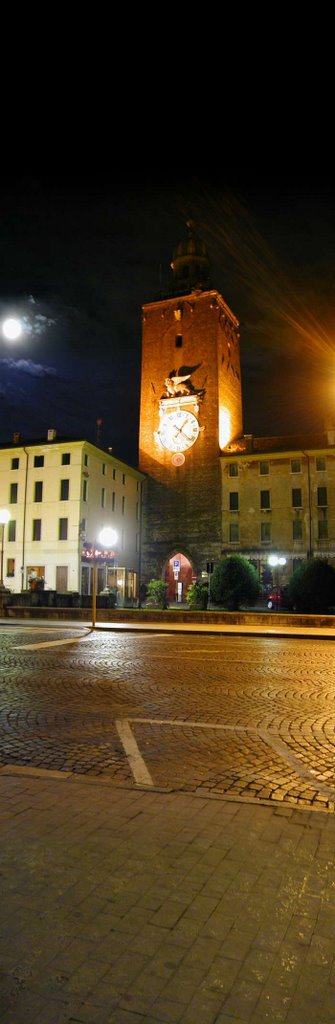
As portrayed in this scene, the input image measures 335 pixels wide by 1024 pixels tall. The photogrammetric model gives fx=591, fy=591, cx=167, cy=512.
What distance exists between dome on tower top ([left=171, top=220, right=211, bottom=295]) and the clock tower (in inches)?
92.3

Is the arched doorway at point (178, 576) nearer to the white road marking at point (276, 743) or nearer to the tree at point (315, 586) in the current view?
the tree at point (315, 586)

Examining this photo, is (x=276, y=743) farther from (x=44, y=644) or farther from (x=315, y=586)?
(x=315, y=586)

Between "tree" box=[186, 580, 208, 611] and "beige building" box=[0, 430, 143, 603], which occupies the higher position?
"beige building" box=[0, 430, 143, 603]

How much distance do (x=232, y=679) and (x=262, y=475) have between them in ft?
144

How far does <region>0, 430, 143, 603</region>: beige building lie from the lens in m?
45.3

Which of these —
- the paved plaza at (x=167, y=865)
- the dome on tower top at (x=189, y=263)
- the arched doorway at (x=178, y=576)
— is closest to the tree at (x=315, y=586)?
the arched doorway at (x=178, y=576)

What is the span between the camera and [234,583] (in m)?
32.6

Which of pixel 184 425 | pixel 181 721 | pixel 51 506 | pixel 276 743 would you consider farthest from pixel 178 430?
pixel 276 743

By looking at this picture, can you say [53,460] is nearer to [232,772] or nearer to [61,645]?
[61,645]

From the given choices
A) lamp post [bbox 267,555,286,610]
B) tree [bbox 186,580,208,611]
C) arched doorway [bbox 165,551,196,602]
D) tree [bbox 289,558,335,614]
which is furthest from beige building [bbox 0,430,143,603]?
tree [bbox 289,558,335,614]

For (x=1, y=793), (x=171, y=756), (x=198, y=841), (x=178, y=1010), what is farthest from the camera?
(x=171, y=756)

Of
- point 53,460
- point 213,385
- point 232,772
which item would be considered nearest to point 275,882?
point 232,772

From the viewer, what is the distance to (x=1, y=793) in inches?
176

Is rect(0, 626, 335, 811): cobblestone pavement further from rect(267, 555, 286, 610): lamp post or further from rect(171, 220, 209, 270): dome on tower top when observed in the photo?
rect(171, 220, 209, 270): dome on tower top
